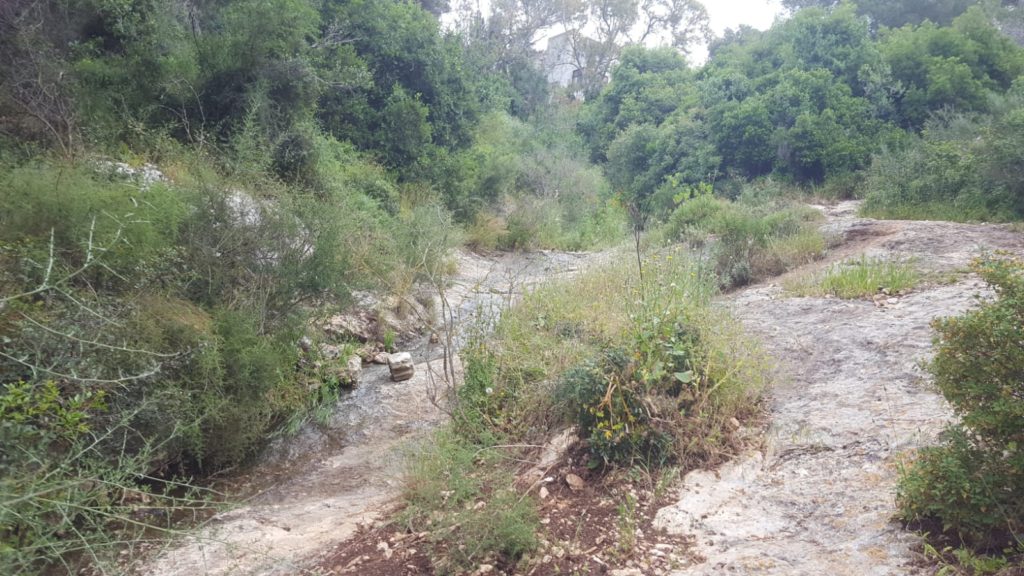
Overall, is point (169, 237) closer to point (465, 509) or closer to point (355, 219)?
point (355, 219)

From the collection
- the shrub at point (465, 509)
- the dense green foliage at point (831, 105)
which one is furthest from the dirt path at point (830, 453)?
the dense green foliage at point (831, 105)

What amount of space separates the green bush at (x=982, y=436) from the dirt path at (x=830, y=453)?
22 cm

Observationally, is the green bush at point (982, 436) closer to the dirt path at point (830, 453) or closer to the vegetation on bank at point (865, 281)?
the dirt path at point (830, 453)

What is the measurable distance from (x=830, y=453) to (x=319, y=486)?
12.5 feet

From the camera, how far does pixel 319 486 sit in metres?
5.11

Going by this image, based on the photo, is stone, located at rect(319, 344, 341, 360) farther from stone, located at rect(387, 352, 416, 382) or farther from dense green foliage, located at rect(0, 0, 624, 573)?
stone, located at rect(387, 352, 416, 382)

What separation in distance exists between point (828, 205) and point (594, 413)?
12.9m

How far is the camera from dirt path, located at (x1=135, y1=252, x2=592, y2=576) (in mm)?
3562

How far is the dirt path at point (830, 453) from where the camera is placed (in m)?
2.60

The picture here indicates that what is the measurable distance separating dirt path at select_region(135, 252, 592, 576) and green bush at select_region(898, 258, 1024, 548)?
9.26ft

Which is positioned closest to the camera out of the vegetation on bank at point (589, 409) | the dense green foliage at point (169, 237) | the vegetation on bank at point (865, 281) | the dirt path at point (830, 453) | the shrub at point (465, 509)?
the dirt path at point (830, 453)

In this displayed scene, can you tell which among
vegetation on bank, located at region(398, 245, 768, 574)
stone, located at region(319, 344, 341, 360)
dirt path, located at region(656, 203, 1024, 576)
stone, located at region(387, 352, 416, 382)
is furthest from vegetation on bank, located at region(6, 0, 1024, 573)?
stone, located at region(387, 352, 416, 382)

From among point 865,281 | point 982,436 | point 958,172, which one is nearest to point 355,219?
point 865,281

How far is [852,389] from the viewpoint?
4055mm
